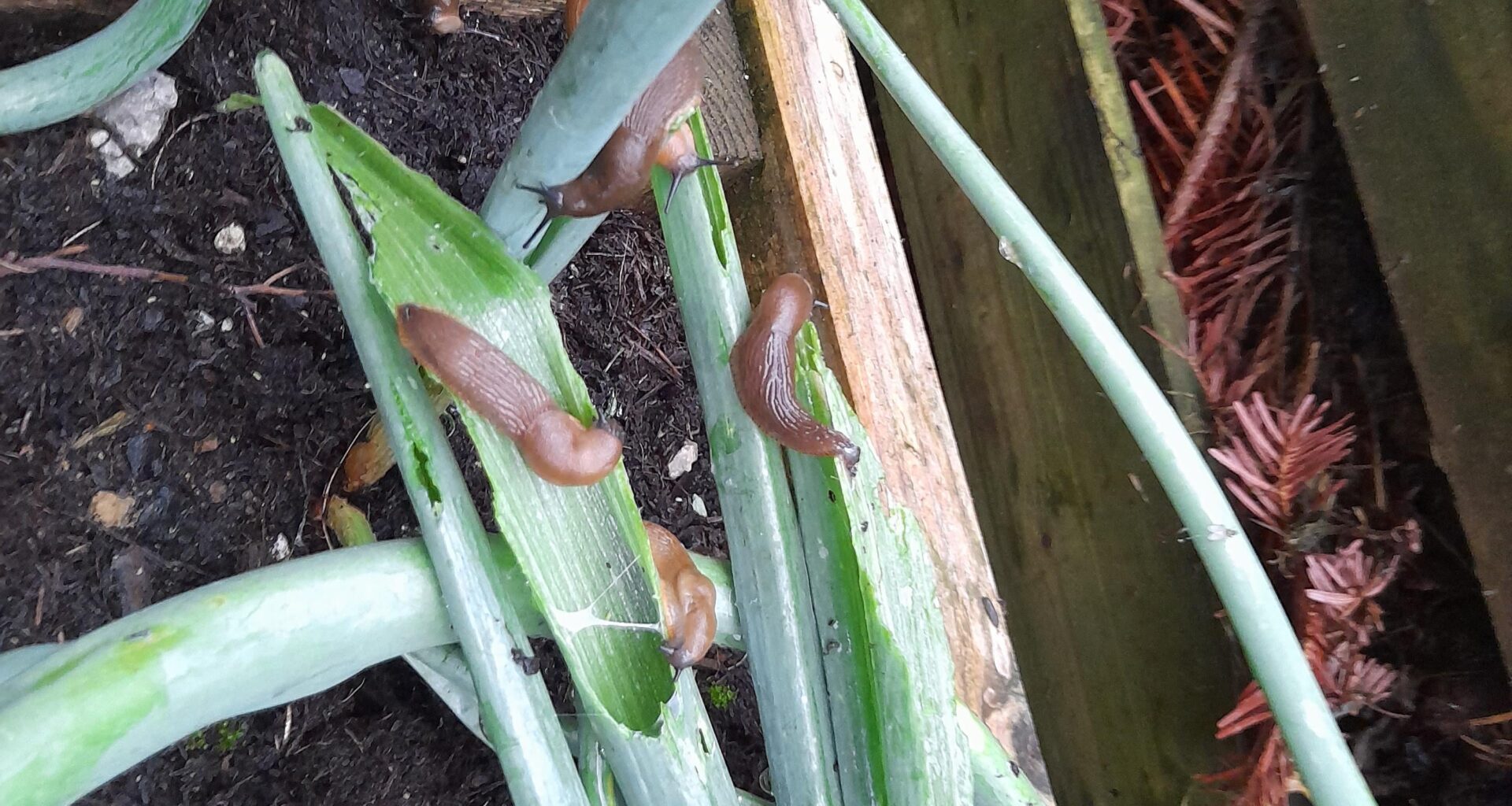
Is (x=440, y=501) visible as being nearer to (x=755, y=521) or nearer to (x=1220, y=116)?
(x=755, y=521)

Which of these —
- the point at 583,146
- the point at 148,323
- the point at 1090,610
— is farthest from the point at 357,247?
the point at 1090,610

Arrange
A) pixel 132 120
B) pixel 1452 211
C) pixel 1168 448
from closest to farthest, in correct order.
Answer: pixel 1168 448 < pixel 132 120 < pixel 1452 211

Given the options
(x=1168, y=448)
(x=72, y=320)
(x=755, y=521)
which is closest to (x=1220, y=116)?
(x=1168, y=448)

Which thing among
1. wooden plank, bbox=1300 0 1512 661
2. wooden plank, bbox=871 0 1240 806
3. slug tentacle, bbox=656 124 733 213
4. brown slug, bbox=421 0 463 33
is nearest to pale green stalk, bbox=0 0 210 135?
brown slug, bbox=421 0 463 33

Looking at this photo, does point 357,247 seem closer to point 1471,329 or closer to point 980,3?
point 980,3

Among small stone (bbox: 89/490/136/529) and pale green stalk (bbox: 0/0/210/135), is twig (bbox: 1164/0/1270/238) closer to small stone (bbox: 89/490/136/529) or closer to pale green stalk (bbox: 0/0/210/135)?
pale green stalk (bbox: 0/0/210/135)

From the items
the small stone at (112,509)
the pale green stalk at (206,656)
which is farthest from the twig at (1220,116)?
the small stone at (112,509)
